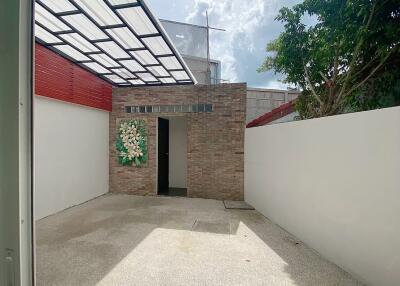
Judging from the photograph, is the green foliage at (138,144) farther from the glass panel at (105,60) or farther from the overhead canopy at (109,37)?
the glass panel at (105,60)

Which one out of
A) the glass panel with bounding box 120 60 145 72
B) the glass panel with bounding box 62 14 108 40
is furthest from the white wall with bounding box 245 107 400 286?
the glass panel with bounding box 62 14 108 40

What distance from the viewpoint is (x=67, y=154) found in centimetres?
527

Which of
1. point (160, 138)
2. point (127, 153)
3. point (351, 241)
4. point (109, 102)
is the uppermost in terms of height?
point (109, 102)

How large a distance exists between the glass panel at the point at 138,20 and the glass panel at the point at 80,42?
113cm

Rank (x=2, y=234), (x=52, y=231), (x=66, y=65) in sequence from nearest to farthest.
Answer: (x=2, y=234) → (x=52, y=231) → (x=66, y=65)

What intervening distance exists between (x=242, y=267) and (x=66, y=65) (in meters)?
5.20

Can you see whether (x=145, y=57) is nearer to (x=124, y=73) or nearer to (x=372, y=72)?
(x=124, y=73)

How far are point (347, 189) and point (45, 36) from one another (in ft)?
17.6

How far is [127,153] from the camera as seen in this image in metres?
6.75

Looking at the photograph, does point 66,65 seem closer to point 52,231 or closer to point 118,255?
point 52,231

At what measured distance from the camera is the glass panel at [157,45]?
4435mm

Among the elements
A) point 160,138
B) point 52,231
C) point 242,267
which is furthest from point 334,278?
point 160,138

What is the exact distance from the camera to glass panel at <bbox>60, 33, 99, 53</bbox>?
4.34 metres

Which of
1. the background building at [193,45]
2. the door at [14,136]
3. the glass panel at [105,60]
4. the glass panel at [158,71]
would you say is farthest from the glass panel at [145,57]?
the background building at [193,45]
